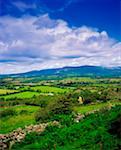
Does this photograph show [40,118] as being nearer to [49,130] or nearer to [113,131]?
[49,130]

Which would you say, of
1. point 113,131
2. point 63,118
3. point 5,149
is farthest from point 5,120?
point 113,131

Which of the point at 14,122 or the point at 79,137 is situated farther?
the point at 14,122

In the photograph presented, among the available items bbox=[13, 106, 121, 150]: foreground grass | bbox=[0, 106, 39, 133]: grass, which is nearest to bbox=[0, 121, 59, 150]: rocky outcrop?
bbox=[13, 106, 121, 150]: foreground grass

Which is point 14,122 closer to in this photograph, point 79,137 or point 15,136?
point 15,136

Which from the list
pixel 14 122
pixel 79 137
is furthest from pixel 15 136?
pixel 14 122

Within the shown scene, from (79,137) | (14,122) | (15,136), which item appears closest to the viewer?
(79,137)

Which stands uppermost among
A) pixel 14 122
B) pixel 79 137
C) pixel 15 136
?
pixel 79 137

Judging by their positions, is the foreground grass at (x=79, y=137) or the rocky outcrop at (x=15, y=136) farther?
the rocky outcrop at (x=15, y=136)

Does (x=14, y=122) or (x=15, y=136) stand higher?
(x=15, y=136)

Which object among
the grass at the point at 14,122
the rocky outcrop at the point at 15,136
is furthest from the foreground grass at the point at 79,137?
the grass at the point at 14,122

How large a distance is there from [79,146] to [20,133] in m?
7.48

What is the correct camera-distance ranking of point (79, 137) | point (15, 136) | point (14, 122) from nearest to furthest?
point (79, 137), point (15, 136), point (14, 122)

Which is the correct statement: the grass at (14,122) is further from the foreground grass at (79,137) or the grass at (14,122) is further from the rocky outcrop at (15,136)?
the foreground grass at (79,137)

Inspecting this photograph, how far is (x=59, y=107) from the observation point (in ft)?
145
